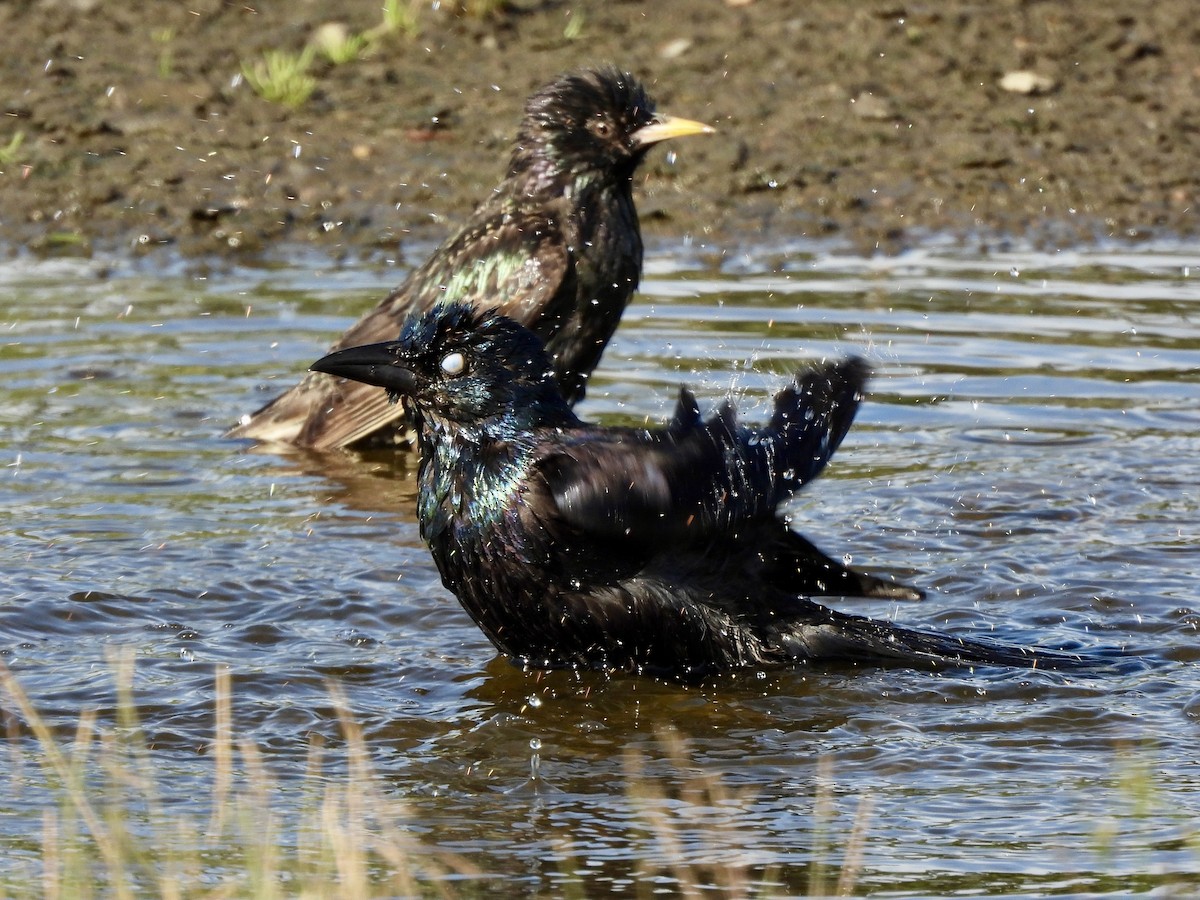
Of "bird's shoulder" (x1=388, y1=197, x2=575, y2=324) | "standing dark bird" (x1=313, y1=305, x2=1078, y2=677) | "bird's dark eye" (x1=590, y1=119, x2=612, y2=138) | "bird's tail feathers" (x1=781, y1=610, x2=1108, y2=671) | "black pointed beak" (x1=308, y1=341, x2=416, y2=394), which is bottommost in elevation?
"bird's tail feathers" (x1=781, y1=610, x2=1108, y2=671)

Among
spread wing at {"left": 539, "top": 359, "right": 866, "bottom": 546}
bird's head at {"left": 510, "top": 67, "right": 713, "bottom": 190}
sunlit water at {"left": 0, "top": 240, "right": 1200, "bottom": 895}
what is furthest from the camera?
bird's head at {"left": 510, "top": 67, "right": 713, "bottom": 190}

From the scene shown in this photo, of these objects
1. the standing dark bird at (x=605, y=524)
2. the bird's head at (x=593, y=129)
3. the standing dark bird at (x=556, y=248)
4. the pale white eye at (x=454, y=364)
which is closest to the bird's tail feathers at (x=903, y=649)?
the standing dark bird at (x=605, y=524)

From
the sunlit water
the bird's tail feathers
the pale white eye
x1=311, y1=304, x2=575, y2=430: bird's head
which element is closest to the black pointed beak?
x1=311, y1=304, x2=575, y2=430: bird's head

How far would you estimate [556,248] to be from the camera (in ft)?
22.8

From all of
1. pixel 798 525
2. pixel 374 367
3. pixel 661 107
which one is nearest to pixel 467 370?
pixel 374 367

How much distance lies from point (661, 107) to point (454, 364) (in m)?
6.13

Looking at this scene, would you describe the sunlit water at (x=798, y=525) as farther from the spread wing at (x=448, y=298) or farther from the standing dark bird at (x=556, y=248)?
the standing dark bird at (x=556, y=248)

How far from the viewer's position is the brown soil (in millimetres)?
10320

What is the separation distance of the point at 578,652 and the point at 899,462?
7.58ft

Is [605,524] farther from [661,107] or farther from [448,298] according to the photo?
[661,107]

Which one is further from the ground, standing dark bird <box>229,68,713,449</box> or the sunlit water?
standing dark bird <box>229,68,713,449</box>

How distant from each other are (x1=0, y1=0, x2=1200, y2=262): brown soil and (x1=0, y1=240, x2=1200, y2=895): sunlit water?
2.09 ft

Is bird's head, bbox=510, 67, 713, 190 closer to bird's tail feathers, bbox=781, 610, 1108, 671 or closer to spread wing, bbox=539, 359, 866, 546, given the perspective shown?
spread wing, bbox=539, 359, 866, 546

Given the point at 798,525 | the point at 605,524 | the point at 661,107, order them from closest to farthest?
the point at 605,524, the point at 798,525, the point at 661,107
